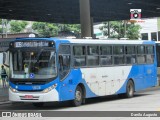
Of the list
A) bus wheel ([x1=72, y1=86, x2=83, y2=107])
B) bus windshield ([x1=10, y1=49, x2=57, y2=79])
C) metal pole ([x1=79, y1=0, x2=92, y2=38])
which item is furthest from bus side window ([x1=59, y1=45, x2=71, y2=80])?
metal pole ([x1=79, y1=0, x2=92, y2=38])

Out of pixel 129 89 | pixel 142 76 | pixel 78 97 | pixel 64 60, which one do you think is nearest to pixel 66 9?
pixel 142 76

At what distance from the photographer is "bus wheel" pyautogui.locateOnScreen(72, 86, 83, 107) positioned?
19577mm

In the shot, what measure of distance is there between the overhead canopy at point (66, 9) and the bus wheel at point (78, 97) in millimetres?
18974

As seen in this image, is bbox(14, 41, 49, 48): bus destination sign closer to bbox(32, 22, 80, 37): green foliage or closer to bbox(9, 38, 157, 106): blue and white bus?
bbox(9, 38, 157, 106): blue and white bus

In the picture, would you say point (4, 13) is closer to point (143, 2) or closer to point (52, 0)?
point (52, 0)

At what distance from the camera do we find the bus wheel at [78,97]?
64.2 ft

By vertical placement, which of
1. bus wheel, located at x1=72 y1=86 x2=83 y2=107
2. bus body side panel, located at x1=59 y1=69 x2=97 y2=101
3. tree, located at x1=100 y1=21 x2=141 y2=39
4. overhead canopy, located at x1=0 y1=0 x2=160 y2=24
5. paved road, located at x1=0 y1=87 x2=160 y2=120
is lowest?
paved road, located at x1=0 y1=87 x2=160 y2=120

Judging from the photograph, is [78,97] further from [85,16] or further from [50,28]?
[50,28]

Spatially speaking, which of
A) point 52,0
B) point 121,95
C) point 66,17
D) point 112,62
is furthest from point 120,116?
point 66,17

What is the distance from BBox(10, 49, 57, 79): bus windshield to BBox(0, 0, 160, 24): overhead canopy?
19.6 m

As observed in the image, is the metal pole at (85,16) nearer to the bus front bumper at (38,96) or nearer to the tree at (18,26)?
the bus front bumper at (38,96)

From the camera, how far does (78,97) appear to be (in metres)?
19.8

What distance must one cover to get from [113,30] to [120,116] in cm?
6146

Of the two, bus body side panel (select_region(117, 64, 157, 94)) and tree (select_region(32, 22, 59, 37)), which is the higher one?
tree (select_region(32, 22, 59, 37))
